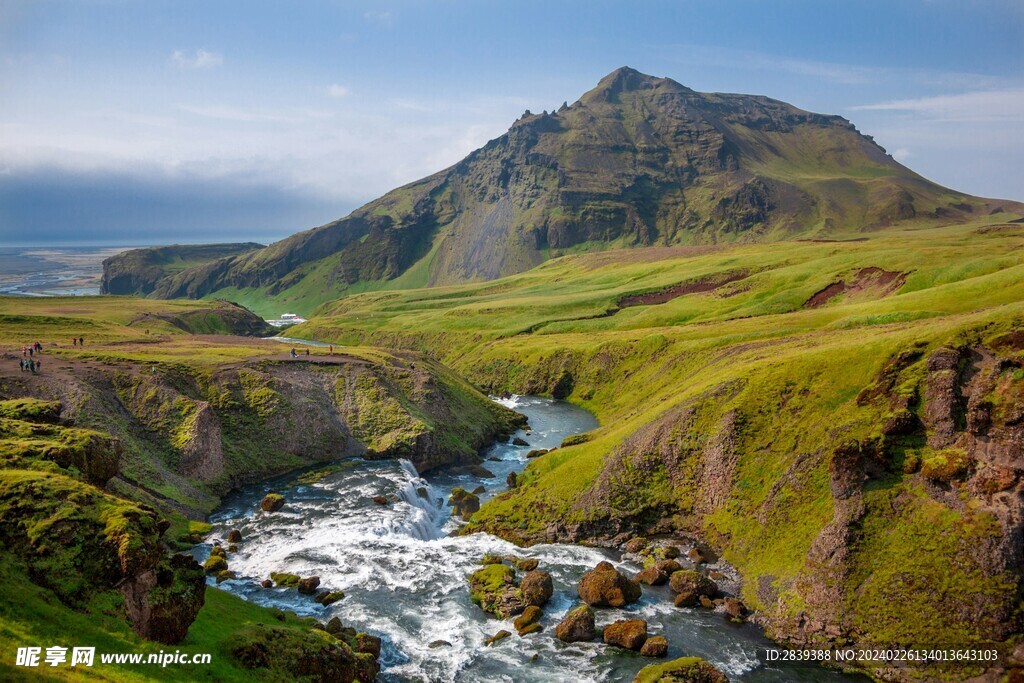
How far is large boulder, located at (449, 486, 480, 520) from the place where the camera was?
221 feet

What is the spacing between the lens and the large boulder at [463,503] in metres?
67.3

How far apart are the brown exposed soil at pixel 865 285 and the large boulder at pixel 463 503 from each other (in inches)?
3467

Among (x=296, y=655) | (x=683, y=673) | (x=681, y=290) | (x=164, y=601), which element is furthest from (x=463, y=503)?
(x=681, y=290)

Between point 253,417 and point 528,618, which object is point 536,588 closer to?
point 528,618

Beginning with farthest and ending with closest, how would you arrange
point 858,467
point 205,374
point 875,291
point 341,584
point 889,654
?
point 875,291
point 205,374
point 341,584
point 858,467
point 889,654

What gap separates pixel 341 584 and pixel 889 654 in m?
39.5

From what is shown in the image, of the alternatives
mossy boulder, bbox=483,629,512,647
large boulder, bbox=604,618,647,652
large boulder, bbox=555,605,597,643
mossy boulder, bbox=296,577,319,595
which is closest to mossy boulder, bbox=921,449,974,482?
large boulder, bbox=604,618,647,652

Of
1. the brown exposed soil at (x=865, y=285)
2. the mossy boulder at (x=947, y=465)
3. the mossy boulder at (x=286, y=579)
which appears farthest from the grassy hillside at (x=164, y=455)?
the brown exposed soil at (x=865, y=285)

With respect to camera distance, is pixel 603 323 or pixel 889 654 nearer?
pixel 889 654

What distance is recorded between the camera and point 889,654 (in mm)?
38594

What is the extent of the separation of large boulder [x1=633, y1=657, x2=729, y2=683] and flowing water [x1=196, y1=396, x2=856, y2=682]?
2.43 meters

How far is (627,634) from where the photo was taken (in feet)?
138

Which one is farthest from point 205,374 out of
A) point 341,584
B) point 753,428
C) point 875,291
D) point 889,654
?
point 875,291

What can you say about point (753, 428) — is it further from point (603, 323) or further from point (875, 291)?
point (603, 323)
